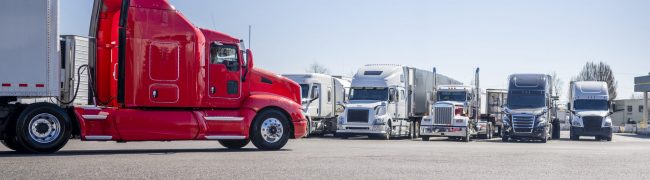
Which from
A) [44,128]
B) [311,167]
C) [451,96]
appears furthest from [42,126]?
[451,96]

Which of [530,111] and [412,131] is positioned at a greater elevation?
[530,111]

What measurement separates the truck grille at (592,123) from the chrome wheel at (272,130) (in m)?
24.1

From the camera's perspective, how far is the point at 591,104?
4022 centimetres

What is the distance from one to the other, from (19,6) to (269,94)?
6140 millimetres

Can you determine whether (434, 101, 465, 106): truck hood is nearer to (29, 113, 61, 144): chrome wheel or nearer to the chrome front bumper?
the chrome front bumper

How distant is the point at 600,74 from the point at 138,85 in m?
100.0

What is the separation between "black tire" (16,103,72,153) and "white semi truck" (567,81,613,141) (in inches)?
1141

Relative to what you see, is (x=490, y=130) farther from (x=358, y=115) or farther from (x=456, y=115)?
(x=358, y=115)

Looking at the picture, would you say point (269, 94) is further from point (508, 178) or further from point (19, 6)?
point (508, 178)

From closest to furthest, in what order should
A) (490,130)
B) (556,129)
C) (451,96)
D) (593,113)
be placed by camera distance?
1. (451,96)
2. (490,130)
3. (593,113)
4. (556,129)

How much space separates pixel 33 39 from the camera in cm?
1633

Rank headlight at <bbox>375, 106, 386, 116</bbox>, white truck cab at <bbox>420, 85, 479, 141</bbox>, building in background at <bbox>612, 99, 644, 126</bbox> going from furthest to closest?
building in background at <bbox>612, 99, 644, 126</bbox> < headlight at <bbox>375, 106, 386, 116</bbox> < white truck cab at <bbox>420, 85, 479, 141</bbox>

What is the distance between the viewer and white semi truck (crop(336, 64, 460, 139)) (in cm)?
3481

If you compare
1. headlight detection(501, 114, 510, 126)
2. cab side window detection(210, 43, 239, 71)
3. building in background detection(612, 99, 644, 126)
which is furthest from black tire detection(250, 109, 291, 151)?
building in background detection(612, 99, 644, 126)
